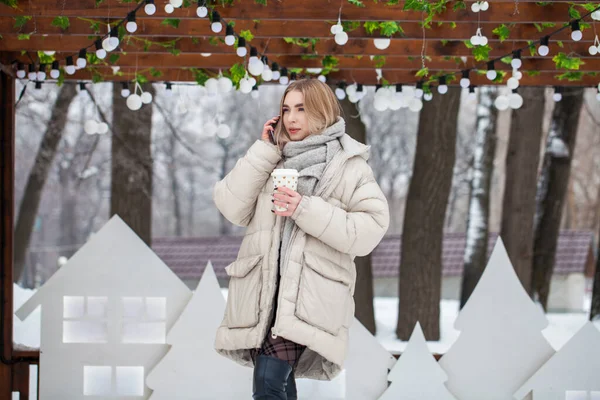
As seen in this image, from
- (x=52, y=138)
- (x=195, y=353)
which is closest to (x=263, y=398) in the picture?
(x=195, y=353)

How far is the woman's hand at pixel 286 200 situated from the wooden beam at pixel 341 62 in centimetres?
310

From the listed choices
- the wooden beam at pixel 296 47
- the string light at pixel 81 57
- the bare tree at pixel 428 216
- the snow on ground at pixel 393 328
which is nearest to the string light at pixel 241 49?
the wooden beam at pixel 296 47

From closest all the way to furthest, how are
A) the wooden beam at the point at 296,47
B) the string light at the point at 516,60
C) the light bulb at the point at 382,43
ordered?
the string light at the point at 516,60 → the light bulb at the point at 382,43 → the wooden beam at the point at 296,47

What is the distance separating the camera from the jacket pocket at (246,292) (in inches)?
128

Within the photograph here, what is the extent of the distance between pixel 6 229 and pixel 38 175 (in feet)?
23.0

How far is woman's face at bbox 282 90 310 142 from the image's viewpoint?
335cm

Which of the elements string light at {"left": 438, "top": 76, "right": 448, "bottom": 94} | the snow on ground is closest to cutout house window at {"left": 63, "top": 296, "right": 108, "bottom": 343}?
the snow on ground

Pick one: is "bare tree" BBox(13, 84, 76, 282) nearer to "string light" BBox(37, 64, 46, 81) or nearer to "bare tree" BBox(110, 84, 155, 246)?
"bare tree" BBox(110, 84, 155, 246)

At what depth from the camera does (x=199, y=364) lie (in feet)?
17.7

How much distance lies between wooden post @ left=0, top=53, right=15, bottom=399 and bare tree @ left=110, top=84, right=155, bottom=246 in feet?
10.2

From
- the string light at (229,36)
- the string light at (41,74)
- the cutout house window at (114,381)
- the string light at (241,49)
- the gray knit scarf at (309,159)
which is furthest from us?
the string light at (41,74)

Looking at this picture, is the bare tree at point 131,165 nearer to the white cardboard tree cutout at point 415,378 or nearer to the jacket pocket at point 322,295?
the white cardboard tree cutout at point 415,378

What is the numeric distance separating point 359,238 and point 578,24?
218cm

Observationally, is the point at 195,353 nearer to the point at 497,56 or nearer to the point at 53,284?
the point at 53,284
